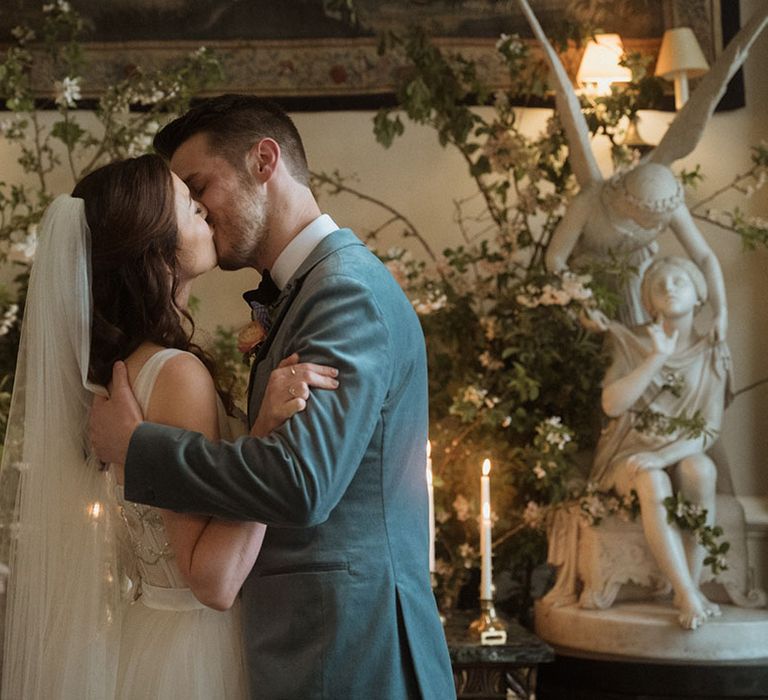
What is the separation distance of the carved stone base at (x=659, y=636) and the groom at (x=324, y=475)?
2.32 m

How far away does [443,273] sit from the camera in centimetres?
477

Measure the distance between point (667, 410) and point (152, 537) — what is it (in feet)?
9.22

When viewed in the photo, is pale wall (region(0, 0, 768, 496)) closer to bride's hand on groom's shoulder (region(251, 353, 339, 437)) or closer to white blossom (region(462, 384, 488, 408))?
white blossom (region(462, 384, 488, 408))

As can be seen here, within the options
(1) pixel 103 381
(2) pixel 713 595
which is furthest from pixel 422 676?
(2) pixel 713 595

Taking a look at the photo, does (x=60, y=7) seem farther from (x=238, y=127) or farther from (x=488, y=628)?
(x=238, y=127)

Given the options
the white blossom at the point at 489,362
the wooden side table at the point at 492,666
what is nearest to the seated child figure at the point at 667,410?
the white blossom at the point at 489,362

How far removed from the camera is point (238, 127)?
2023 mm

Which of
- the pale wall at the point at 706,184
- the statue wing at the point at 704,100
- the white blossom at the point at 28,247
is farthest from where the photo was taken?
the pale wall at the point at 706,184

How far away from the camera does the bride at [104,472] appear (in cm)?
195

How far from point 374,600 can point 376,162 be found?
12.5 ft

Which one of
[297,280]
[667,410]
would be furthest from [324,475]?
[667,410]

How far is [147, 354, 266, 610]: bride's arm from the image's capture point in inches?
68.9

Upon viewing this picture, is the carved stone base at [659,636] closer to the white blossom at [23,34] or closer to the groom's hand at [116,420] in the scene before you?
the groom's hand at [116,420]

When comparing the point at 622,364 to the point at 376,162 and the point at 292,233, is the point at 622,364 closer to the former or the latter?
the point at 376,162
